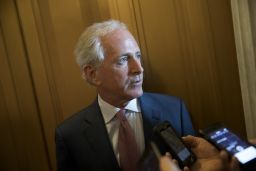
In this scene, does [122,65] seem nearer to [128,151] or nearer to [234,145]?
[128,151]

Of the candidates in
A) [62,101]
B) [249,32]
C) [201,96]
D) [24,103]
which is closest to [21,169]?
[24,103]

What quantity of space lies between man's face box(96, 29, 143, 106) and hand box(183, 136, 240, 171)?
0.36m

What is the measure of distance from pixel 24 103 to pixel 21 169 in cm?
39

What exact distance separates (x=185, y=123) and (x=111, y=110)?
292mm

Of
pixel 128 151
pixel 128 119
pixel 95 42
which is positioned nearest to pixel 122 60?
pixel 95 42

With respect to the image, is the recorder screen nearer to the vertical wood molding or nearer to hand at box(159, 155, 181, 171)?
hand at box(159, 155, 181, 171)

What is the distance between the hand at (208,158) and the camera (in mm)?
1013

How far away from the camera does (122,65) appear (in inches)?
55.2

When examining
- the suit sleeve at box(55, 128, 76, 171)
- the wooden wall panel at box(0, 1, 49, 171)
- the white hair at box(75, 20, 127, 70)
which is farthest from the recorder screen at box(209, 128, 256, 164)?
the wooden wall panel at box(0, 1, 49, 171)

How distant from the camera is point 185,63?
1.53 m

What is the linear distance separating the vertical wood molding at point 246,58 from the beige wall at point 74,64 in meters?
0.05

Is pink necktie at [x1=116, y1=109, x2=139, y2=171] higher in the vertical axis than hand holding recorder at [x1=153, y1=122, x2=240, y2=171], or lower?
lower

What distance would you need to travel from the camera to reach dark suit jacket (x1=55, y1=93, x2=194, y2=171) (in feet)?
4.74

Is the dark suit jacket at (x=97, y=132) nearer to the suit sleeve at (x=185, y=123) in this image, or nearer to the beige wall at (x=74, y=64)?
the suit sleeve at (x=185, y=123)
